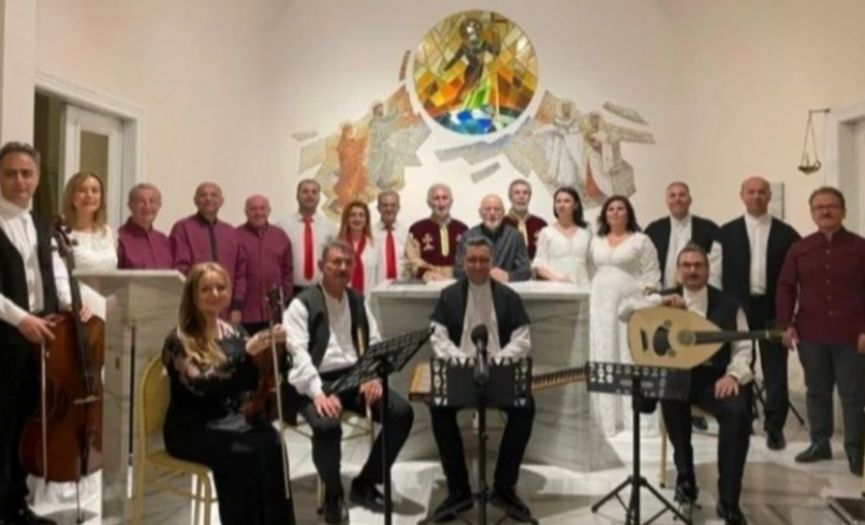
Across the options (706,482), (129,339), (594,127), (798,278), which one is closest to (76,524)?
(129,339)

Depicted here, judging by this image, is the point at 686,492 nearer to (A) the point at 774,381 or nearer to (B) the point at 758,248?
(A) the point at 774,381

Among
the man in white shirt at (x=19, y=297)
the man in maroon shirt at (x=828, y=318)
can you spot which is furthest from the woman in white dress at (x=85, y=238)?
the man in maroon shirt at (x=828, y=318)

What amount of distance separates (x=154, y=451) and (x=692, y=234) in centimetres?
379

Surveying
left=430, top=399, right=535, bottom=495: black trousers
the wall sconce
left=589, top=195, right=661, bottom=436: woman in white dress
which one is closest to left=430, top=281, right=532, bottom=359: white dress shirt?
left=430, top=399, right=535, bottom=495: black trousers

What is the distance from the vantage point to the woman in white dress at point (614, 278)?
4.73 meters

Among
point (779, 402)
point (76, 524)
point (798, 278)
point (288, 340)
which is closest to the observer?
point (76, 524)

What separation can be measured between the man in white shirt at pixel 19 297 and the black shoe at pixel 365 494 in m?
1.32

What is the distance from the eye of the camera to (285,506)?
8.91 feet

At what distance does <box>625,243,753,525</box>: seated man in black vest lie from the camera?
334cm

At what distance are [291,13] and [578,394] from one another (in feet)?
17.6

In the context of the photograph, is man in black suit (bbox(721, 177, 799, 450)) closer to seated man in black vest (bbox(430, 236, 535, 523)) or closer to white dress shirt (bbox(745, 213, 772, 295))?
white dress shirt (bbox(745, 213, 772, 295))

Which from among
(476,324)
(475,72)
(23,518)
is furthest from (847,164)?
(23,518)

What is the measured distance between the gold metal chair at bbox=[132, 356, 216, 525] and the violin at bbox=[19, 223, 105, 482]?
0.25m

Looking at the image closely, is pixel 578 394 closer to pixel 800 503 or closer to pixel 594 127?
pixel 800 503
